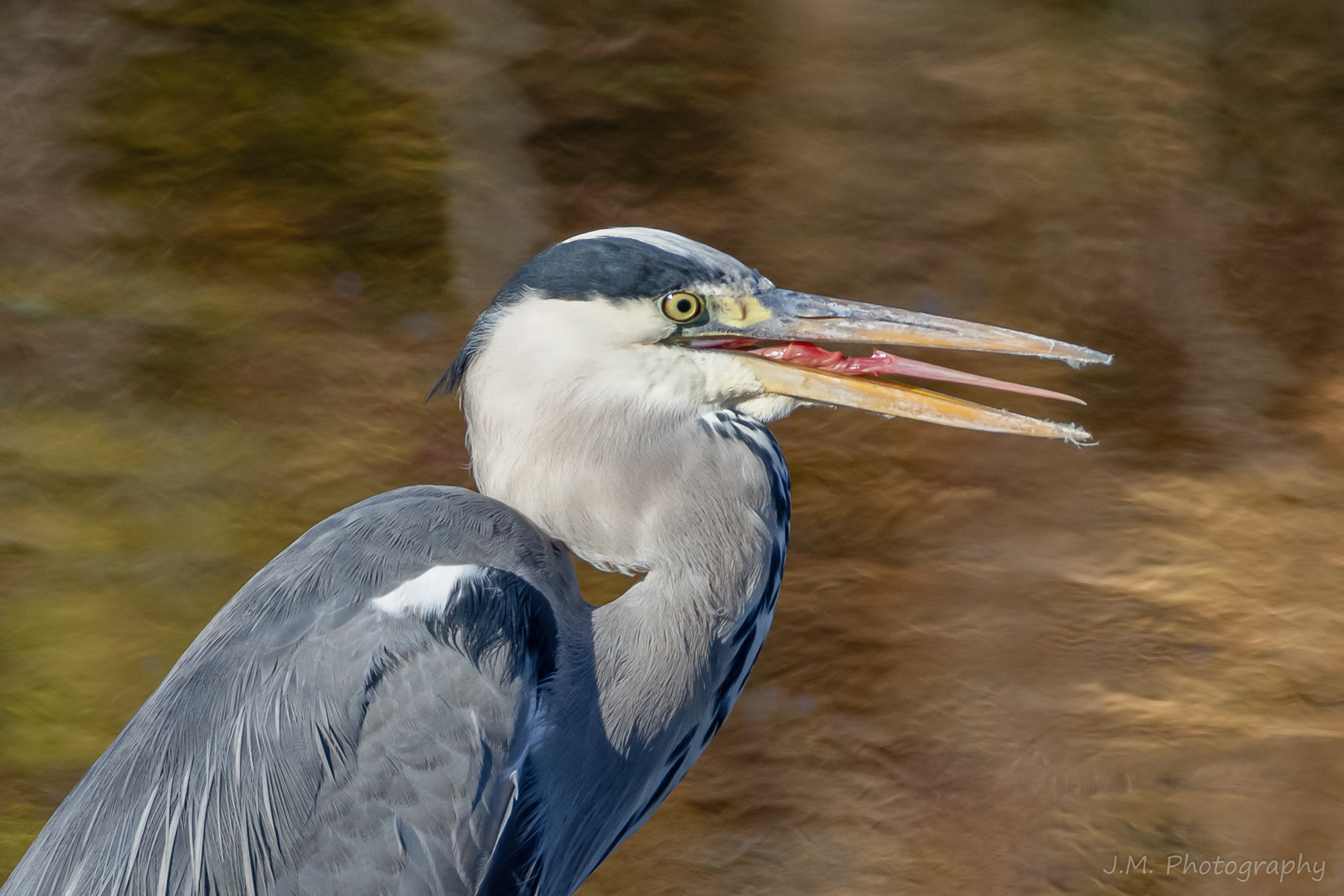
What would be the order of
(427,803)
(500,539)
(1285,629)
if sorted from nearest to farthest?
1. (427,803)
2. (500,539)
3. (1285,629)

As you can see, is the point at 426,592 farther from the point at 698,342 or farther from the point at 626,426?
the point at 698,342

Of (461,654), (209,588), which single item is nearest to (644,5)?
(209,588)

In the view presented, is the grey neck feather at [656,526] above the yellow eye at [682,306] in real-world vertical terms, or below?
below

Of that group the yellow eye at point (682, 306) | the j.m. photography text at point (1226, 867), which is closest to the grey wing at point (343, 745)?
the yellow eye at point (682, 306)

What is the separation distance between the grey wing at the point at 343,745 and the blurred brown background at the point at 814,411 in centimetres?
129

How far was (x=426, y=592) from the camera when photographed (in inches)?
45.4

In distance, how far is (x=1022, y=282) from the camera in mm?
2508

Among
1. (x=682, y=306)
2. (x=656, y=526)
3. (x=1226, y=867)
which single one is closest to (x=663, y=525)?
(x=656, y=526)

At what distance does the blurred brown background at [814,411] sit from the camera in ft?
8.02

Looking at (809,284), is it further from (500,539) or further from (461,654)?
(461,654)

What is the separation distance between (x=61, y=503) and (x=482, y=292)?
1.08m

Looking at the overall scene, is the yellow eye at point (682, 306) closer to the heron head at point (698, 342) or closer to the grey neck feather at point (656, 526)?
the heron head at point (698, 342)

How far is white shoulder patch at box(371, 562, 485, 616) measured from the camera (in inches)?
44.8

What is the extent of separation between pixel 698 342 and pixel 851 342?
180 millimetres
